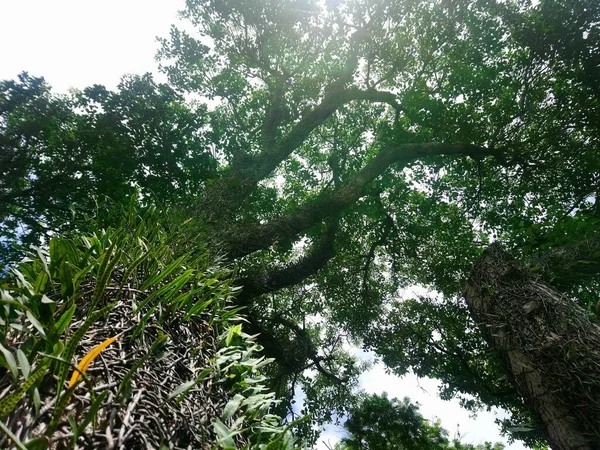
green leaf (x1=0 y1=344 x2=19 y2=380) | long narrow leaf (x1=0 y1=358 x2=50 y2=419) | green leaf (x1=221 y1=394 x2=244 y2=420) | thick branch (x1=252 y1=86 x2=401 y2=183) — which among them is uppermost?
thick branch (x1=252 y1=86 x2=401 y2=183)

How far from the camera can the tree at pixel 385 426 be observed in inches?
452

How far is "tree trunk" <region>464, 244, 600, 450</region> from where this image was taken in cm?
248

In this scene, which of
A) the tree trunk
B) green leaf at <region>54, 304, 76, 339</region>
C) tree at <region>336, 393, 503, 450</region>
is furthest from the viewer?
tree at <region>336, 393, 503, 450</region>

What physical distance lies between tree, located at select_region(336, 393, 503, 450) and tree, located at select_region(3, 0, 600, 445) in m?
1.40

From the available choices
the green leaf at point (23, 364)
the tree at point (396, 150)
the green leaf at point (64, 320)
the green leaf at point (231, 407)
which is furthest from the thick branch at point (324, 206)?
the green leaf at point (23, 364)

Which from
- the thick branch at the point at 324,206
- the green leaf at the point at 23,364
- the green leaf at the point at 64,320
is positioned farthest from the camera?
the thick branch at the point at 324,206

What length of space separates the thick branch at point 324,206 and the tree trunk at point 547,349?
11.4ft

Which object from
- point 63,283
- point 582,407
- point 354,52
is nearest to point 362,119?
point 354,52

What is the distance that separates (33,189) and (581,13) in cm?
1286

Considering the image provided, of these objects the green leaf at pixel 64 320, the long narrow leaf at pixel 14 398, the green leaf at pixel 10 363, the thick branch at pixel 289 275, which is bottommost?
the long narrow leaf at pixel 14 398

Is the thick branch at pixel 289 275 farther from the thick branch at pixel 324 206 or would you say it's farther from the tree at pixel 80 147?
the tree at pixel 80 147

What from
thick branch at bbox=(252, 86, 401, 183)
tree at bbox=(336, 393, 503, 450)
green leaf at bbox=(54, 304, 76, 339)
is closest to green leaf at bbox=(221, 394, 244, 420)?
green leaf at bbox=(54, 304, 76, 339)

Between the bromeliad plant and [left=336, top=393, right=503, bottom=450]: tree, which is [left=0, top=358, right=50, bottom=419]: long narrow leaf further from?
[left=336, top=393, right=503, bottom=450]: tree

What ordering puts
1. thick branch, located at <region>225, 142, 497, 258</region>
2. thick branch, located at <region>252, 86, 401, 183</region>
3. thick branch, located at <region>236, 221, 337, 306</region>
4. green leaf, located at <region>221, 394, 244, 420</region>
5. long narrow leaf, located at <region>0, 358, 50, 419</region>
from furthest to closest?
thick branch, located at <region>252, 86, 401, 183</region>
thick branch, located at <region>236, 221, 337, 306</region>
thick branch, located at <region>225, 142, 497, 258</region>
green leaf, located at <region>221, 394, 244, 420</region>
long narrow leaf, located at <region>0, 358, 50, 419</region>
